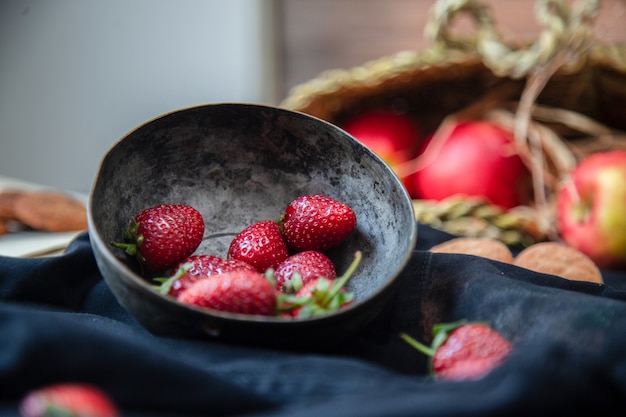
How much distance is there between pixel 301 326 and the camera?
39 cm

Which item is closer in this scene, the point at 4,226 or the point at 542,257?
the point at 542,257

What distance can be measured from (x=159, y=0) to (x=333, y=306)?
118 centimetres

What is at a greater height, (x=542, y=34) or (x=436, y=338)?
(x=542, y=34)

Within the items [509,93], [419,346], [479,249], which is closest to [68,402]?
[419,346]

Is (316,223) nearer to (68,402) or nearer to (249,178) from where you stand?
(249,178)

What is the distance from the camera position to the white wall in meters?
1.40

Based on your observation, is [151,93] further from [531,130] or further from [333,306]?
[333,306]

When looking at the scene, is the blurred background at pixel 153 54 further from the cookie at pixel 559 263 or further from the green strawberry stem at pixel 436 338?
the green strawberry stem at pixel 436 338

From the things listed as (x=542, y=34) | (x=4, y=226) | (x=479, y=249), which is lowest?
(x=4, y=226)

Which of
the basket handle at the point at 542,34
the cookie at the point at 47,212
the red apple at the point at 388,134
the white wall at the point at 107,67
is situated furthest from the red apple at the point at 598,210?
the white wall at the point at 107,67

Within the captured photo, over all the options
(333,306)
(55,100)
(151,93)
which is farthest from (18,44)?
(333,306)

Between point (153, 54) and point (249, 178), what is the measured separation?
0.97 m

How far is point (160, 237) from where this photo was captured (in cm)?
48

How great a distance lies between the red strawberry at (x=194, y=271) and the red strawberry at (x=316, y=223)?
0.16 ft
